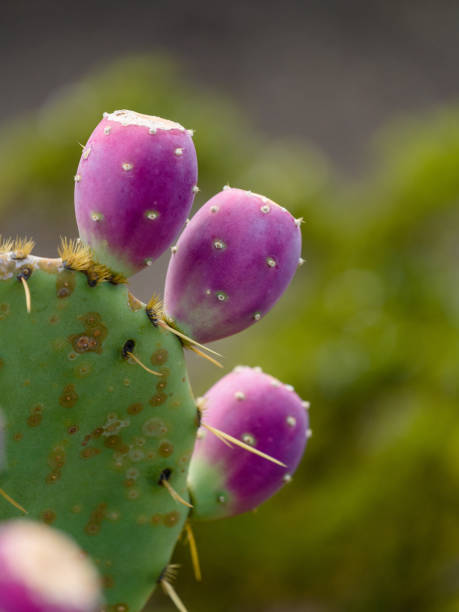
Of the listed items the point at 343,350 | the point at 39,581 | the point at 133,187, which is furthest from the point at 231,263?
the point at 343,350

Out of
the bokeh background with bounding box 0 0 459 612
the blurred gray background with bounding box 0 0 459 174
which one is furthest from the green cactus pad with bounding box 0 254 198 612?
the blurred gray background with bounding box 0 0 459 174

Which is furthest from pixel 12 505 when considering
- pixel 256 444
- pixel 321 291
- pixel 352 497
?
pixel 321 291

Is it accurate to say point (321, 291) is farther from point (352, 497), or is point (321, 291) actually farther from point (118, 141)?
point (118, 141)

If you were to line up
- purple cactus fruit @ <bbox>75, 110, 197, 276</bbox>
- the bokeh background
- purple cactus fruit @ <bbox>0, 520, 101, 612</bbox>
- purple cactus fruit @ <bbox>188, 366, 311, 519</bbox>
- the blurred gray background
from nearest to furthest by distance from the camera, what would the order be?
purple cactus fruit @ <bbox>0, 520, 101, 612</bbox>
purple cactus fruit @ <bbox>75, 110, 197, 276</bbox>
purple cactus fruit @ <bbox>188, 366, 311, 519</bbox>
the bokeh background
the blurred gray background

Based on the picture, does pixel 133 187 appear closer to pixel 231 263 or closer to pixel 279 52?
pixel 231 263

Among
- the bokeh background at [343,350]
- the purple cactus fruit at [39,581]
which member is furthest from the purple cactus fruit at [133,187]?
the bokeh background at [343,350]

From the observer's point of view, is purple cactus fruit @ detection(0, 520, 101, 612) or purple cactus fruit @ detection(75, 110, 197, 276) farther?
purple cactus fruit @ detection(75, 110, 197, 276)

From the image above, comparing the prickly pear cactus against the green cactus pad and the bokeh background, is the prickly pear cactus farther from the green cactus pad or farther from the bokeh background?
the bokeh background
